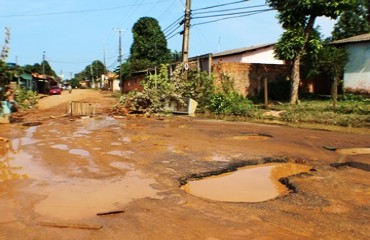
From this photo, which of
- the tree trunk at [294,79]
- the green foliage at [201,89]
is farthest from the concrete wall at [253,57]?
the green foliage at [201,89]

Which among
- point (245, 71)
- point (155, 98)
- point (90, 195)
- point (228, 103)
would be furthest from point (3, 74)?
point (245, 71)

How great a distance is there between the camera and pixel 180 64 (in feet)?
63.4

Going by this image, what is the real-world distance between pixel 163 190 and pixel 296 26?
49.1 ft

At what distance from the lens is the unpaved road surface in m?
3.88

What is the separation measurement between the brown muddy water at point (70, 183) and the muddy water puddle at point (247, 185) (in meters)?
0.78

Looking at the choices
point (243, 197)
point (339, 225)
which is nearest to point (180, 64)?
point (243, 197)

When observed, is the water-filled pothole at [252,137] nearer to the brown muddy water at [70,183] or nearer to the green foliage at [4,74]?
the brown muddy water at [70,183]

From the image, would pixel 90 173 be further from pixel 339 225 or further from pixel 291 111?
pixel 291 111

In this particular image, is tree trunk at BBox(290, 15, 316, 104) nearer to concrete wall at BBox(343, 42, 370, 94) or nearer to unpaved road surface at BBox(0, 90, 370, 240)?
concrete wall at BBox(343, 42, 370, 94)

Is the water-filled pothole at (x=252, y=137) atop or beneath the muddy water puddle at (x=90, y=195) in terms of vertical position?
atop

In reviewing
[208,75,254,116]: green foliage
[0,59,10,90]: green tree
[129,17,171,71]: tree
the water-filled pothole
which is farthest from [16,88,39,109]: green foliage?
[129,17,171,71]: tree

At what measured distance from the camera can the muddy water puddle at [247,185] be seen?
5.21m

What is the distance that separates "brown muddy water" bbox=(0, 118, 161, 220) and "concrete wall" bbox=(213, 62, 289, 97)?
1234cm

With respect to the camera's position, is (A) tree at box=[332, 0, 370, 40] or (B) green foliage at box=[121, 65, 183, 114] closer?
(B) green foliage at box=[121, 65, 183, 114]
